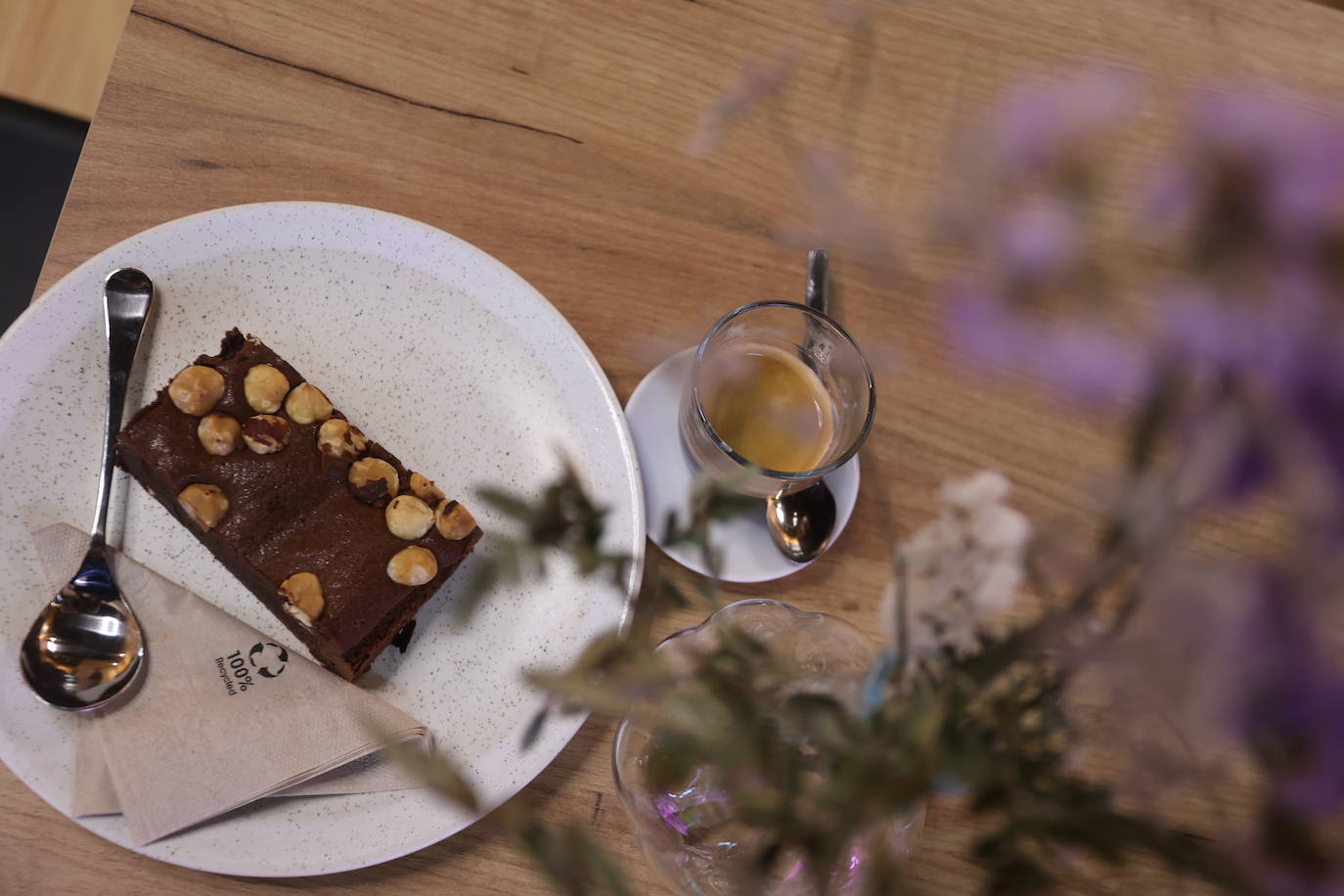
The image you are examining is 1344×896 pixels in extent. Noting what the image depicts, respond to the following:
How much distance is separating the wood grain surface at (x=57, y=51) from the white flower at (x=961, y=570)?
162 cm

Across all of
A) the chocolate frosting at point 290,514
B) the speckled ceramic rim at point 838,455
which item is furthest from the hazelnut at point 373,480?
the speckled ceramic rim at point 838,455

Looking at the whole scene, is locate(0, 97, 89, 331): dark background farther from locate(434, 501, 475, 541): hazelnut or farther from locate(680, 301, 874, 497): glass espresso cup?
locate(680, 301, 874, 497): glass espresso cup

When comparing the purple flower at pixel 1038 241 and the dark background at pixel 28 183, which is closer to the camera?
the purple flower at pixel 1038 241

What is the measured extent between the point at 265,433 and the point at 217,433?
5cm

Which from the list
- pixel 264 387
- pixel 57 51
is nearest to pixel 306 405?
pixel 264 387

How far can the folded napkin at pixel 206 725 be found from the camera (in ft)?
3.04

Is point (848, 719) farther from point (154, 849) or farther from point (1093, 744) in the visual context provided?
point (154, 849)

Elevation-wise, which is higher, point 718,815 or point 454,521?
point 718,815

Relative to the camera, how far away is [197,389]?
40.9 inches

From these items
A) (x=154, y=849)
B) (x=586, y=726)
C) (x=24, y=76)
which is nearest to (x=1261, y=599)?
(x=586, y=726)

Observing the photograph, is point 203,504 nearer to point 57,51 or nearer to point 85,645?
point 85,645

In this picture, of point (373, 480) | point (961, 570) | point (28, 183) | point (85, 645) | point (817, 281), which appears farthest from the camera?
point (28, 183)

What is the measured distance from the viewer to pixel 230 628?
3.36ft

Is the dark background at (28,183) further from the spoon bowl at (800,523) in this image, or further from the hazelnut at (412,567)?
the spoon bowl at (800,523)
